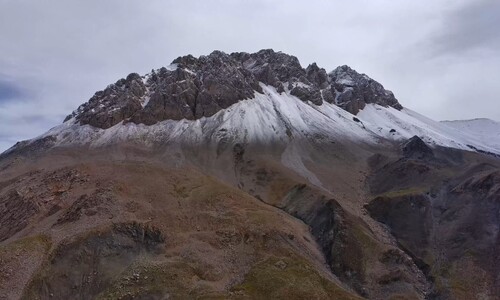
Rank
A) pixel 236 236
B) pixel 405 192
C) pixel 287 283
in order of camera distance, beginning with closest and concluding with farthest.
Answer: pixel 287 283, pixel 236 236, pixel 405 192

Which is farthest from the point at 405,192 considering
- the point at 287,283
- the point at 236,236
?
the point at 287,283

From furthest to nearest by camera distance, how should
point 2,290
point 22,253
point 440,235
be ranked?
point 440,235 < point 22,253 < point 2,290

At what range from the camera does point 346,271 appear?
122 metres

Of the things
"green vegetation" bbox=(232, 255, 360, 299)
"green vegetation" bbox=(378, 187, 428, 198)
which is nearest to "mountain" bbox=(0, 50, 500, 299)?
"green vegetation" bbox=(232, 255, 360, 299)

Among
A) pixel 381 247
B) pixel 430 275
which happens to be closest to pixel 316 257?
pixel 381 247

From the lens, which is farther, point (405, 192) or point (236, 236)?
point (405, 192)

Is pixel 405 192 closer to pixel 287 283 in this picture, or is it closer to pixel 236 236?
pixel 236 236

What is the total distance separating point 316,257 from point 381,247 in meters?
17.7

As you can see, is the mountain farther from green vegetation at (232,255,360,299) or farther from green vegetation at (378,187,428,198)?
green vegetation at (378,187,428,198)

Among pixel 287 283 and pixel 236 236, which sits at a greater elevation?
pixel 236 236

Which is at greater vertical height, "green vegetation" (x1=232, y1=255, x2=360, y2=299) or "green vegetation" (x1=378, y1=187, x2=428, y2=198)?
"green vegetation" (x1=378, y1=187, x2=428, y2=198)

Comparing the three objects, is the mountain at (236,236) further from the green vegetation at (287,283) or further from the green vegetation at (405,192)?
the green vegetation at (405,192)

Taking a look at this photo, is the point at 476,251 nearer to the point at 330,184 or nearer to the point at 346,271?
the point at 346,271

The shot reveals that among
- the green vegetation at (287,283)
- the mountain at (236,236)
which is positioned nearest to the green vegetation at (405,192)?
the mountain at (236,236)
